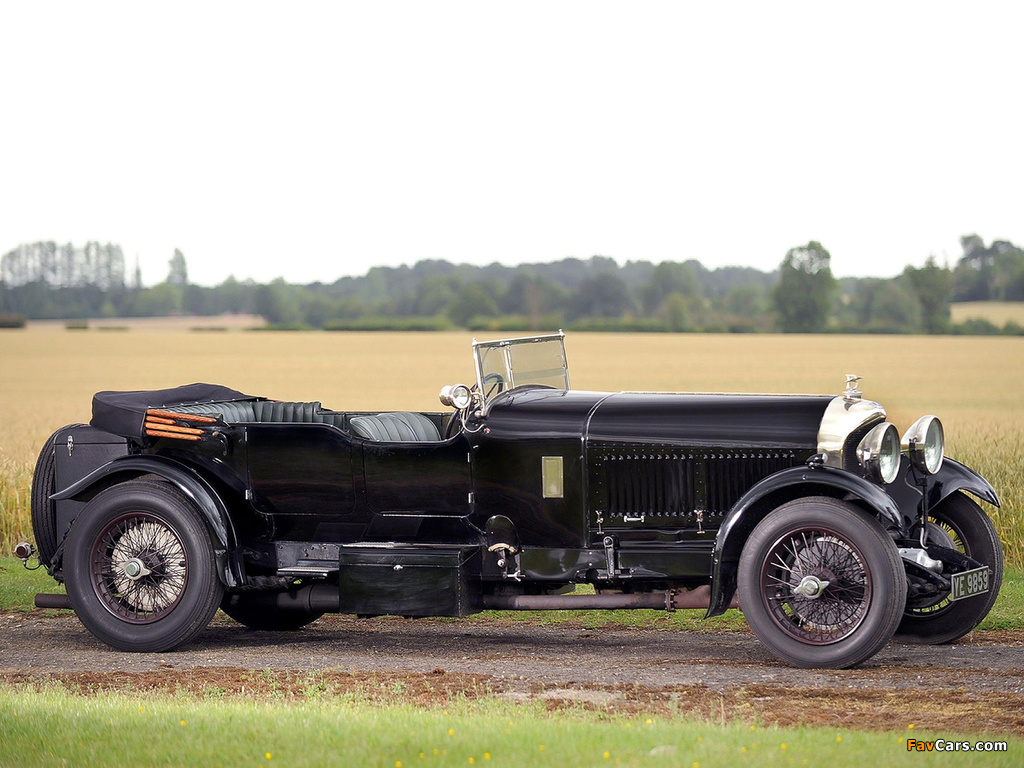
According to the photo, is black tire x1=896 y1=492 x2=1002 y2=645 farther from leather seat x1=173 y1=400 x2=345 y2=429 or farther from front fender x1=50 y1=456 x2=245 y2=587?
front fender x1=50 y1=456 x2=245 y2=587

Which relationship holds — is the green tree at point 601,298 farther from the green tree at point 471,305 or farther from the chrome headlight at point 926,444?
the chrome headlight at point 926,444

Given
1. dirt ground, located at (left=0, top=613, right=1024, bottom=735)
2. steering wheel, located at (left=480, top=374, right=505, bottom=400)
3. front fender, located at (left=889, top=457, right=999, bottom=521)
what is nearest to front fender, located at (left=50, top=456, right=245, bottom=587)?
dirt ground, located at (left=0, top=613, right=1024, bottom=735)

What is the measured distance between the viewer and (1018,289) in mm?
63750

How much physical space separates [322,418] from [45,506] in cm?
183

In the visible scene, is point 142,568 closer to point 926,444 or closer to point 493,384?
point 493,384

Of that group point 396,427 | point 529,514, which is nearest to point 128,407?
point 396,427

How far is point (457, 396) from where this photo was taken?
7242 millimetres

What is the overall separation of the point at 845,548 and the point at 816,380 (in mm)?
34432

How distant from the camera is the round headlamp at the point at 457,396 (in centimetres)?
718

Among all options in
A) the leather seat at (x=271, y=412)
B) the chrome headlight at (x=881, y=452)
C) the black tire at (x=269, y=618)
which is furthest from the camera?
the black tire at (x=269, y=618)

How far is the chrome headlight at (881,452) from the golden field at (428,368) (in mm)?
7107

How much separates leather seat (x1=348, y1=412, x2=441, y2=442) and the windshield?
0.67 m

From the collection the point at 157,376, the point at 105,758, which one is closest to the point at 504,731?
the point at 105,758

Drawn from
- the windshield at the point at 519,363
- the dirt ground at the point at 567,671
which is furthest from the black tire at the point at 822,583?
the windshield at the point at 519,363
